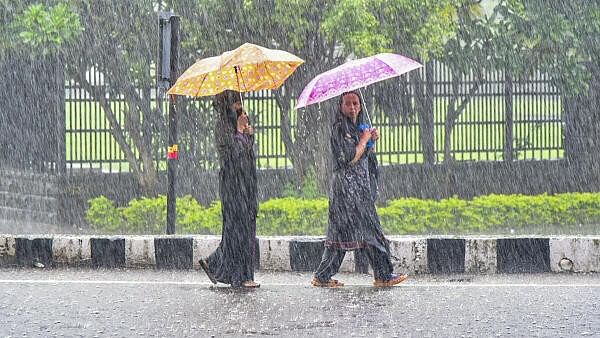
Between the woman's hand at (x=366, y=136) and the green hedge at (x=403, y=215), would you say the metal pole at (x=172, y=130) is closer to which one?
the green hedge at (x=403, y=215)

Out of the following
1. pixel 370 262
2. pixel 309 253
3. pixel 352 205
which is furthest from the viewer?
pixel 309 253

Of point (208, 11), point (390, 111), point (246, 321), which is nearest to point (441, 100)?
point (390, 111)

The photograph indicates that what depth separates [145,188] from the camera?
57.8ft

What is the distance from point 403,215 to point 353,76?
5.40 metres

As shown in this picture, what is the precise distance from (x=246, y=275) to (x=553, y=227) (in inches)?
245

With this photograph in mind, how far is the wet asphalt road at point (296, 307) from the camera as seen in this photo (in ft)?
29.4

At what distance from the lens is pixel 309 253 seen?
12539 millimetres

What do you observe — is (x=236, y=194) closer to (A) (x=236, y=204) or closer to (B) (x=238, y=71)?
(A) (x=236, y=204)

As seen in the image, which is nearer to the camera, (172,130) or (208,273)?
(208,273)

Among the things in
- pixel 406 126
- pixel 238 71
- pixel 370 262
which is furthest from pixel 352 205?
pixel 406 126

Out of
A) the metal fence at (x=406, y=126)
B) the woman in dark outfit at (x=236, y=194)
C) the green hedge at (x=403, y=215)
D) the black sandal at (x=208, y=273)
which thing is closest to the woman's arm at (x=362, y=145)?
the woman in dark outfit at (x=236, y=194)

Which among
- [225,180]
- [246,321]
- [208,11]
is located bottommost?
[246,321]

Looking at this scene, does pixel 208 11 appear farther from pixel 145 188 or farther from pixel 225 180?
pixel 225 180

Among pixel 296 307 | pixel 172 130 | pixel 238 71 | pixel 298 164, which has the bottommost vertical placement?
pixel 296 307
